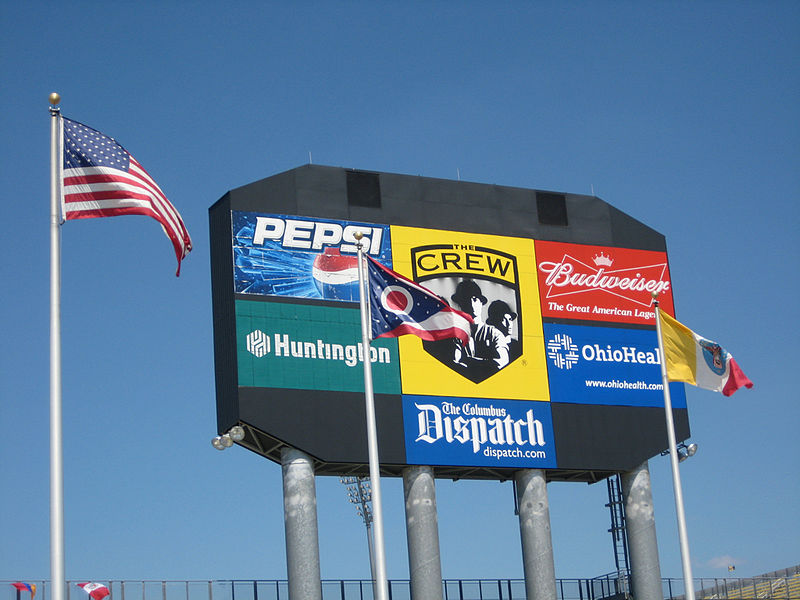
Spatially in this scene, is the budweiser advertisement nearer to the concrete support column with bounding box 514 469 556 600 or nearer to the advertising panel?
the advertising panel

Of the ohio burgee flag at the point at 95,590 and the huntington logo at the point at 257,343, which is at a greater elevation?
the huntington logo at the point at 257,343

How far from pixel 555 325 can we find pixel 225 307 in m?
8.64

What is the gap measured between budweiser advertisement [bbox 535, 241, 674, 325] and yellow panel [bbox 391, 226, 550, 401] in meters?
0.49

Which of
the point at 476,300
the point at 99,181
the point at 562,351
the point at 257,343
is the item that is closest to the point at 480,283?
the point at 476,300

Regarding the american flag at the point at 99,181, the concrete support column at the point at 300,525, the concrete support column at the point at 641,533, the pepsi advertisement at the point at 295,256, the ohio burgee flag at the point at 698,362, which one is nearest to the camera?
the american flag at the point at 99,181

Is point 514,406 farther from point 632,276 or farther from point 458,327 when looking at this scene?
point 458,327

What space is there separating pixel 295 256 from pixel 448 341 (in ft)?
14.1

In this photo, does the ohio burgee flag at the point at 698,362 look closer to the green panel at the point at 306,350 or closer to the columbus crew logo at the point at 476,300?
the columbus crew logo at the point at 476,300

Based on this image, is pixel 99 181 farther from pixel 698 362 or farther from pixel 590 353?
pixel 590 353

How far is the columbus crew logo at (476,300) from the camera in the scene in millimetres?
32312

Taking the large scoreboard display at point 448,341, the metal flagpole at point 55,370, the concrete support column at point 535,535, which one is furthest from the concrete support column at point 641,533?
the metal flagpole at point 55,370

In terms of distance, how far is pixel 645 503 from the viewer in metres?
33.8

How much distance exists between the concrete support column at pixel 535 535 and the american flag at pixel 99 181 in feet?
53.1

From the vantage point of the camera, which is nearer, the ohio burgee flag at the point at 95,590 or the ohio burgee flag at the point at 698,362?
the ohio burgee flag at the point at 698,362
